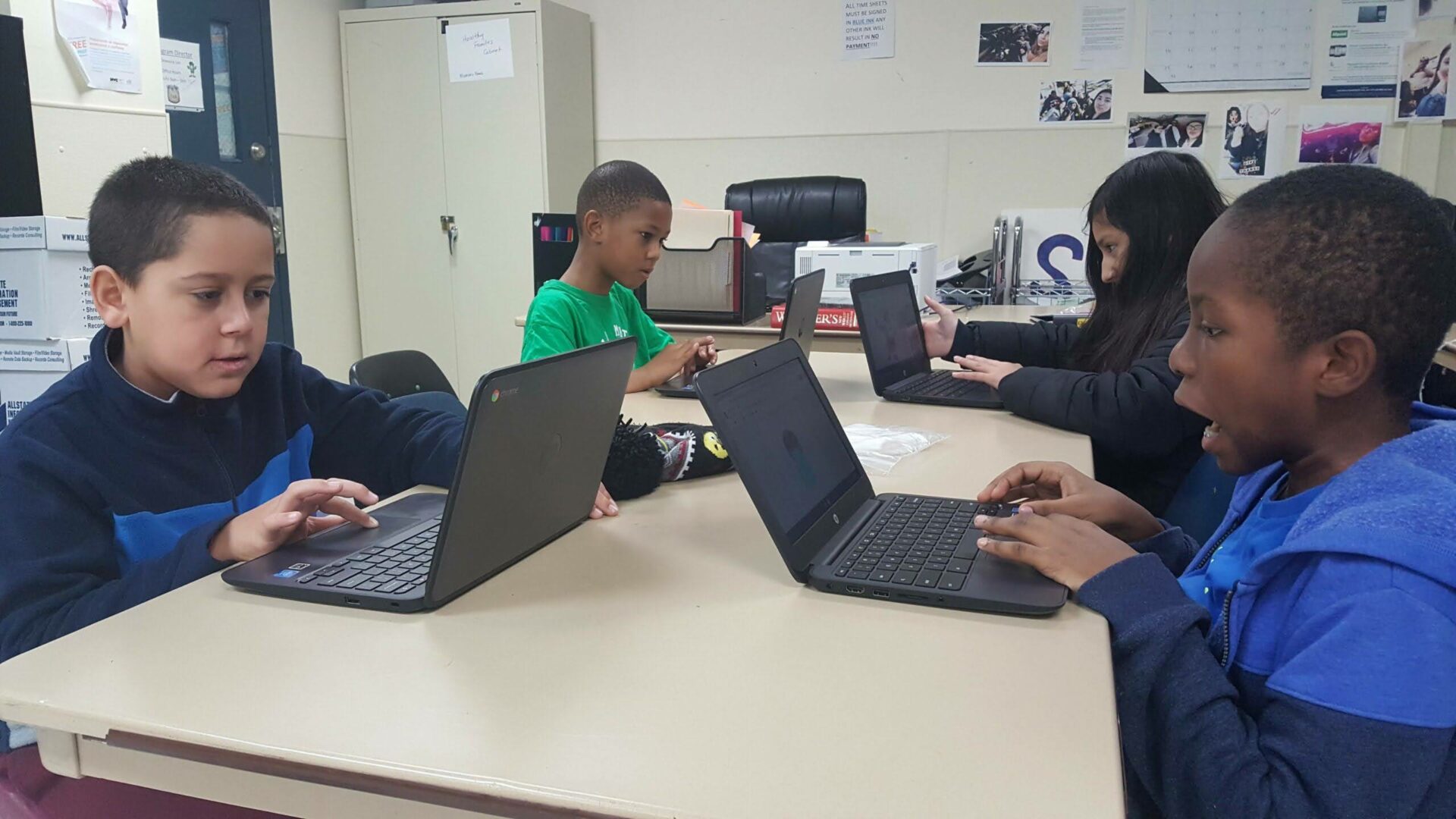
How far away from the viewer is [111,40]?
8.06 ft

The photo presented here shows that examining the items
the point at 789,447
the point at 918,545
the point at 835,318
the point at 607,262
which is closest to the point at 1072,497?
the point at 918,545

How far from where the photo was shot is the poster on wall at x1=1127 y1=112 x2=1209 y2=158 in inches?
152

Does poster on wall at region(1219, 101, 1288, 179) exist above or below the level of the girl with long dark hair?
above

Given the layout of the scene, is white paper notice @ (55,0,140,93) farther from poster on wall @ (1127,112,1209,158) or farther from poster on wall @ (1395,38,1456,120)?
poster on wall @ (1395,38,1456,120)

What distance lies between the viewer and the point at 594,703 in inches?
28.9

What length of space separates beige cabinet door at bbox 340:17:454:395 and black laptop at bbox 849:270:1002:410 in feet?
9.07

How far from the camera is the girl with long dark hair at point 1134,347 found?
1.60 metres

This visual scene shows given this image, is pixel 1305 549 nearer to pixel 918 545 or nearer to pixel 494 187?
pixel 918 545

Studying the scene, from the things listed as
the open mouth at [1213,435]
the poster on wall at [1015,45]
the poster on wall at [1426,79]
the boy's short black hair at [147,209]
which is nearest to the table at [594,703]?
the open mouth at [1213,435]

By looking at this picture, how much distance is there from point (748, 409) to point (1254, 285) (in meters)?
0.48

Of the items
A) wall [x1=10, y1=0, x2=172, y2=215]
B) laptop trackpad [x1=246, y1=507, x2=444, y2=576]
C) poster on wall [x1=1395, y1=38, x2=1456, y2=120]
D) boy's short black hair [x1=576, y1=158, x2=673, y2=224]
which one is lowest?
laptop trackpad [x1=246, y1=507, x2=444, y2=576]

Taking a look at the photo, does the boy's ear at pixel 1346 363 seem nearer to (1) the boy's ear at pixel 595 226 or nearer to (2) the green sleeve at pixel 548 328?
(2) the green sleeve at pixel 548 328

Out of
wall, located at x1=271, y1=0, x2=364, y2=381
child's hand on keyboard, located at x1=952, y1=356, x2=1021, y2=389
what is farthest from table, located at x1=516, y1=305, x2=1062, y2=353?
wall, located at x1=271, y1=0, x2=364, y2=381

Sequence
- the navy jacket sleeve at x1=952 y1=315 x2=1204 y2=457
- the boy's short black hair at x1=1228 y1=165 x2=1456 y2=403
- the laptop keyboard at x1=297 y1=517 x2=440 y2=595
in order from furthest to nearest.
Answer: the navy jacket sleeve at x1=952 y1=315 x2=1204 y2=457 → the laptop keyboard at x1=297 y1=517 x2=440 y2=595 → the boy's short black hair at x1=1228 y1=165 x2=1456 y2=403
